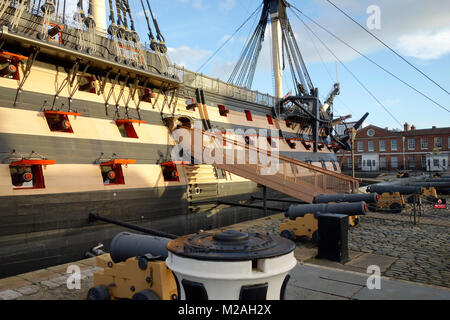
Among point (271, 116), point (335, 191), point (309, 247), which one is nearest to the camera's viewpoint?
point (309, 247)

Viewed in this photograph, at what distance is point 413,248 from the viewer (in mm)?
10398

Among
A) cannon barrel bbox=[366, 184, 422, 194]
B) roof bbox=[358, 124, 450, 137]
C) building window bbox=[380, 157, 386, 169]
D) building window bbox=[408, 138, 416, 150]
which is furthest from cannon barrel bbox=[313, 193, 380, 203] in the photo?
building window bbox=[380, 157, 386, 169]

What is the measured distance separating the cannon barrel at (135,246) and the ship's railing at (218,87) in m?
12.1

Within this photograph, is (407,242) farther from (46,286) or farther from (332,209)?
(46,286)

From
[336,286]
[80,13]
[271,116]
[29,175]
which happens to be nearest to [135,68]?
[80,13]

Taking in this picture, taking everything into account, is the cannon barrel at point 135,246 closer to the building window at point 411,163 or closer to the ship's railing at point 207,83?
the ship's railing at point 207,83

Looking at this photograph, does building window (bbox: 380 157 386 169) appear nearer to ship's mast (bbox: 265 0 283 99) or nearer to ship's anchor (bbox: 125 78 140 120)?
ship's mast (bbox: 265 0 283 99)

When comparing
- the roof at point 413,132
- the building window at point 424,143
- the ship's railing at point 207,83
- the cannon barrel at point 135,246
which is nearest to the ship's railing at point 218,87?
the ship's railing at point 207,83

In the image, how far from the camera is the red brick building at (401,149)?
5669 centimetres

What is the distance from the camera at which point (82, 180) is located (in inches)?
462

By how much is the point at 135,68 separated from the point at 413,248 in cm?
1286
